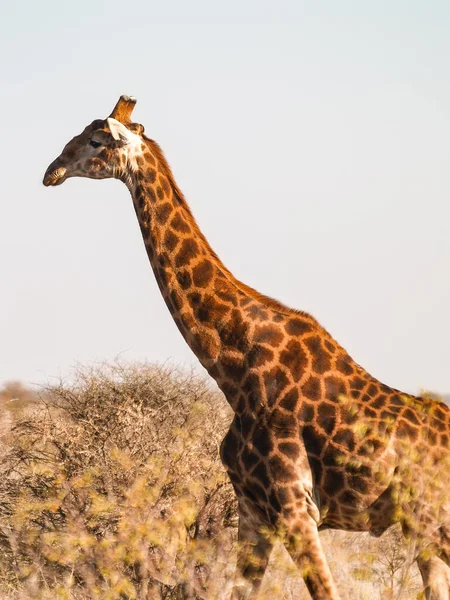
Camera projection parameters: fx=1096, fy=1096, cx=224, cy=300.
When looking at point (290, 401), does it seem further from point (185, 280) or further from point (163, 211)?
point (163, 211)

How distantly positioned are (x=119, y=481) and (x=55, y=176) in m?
3.00

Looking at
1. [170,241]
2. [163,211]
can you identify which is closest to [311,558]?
[170,241]

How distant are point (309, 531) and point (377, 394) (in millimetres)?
1112

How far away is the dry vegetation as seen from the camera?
8.98 metres

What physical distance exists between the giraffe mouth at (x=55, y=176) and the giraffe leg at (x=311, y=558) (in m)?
3.26

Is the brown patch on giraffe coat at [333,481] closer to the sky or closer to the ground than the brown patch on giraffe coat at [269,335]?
closer to the ground

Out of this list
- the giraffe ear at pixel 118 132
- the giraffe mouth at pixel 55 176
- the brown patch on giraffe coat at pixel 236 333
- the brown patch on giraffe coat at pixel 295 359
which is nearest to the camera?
the brown patch on giraffe coat at pixel 295 359

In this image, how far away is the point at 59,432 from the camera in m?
10.6

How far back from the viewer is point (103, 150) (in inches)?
331

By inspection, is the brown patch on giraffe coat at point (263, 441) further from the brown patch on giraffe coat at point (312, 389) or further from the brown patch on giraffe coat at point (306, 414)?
the brown patch on giraffe coat at point (312, 389)

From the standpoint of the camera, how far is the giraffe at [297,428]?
24.0 ft

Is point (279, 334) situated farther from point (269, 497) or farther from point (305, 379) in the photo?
point (269, 497)

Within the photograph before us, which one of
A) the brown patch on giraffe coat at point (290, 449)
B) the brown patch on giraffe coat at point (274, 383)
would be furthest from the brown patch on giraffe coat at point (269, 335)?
the brown patch on giraffe coat at point (290, 449)

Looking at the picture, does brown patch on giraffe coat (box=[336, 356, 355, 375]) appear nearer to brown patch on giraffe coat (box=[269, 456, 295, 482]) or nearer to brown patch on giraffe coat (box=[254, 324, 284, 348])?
brown patch on giraffe coat (box=[254, 324, 284, 348])
